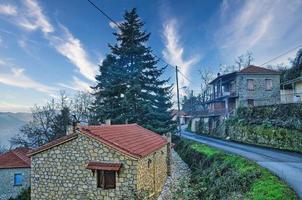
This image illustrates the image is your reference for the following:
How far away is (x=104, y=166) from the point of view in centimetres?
1379

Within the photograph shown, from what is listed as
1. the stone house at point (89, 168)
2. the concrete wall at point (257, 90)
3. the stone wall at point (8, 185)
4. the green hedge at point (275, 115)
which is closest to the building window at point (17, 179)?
the stone wall at point (8, 185)

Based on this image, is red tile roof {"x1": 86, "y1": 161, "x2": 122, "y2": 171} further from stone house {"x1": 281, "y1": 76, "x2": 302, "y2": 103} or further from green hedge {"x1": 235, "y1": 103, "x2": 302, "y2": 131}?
stone house {"x1": 281, "y1": 76, "x2": 302, "y2": 103}

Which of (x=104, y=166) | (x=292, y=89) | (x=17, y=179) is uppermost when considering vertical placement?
(x=292, y=89)

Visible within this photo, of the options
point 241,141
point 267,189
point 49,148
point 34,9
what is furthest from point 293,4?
point 49,148

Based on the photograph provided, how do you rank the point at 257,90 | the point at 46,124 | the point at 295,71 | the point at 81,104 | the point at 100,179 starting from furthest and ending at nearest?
the point at 81,104
the point at 295,71
the point at 46,124
the point at 257,90
the point at 100,179

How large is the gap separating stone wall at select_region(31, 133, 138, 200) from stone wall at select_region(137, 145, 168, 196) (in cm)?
77

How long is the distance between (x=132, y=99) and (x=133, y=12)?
38.5ft

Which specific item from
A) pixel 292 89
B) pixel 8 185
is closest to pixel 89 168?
pixel 8 185

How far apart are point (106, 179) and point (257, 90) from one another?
32507 millimetres

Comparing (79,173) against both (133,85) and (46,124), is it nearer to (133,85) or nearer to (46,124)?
(133,85)

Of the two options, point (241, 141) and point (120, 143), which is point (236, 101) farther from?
point (120, 143)

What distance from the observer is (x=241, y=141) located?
99.0ft

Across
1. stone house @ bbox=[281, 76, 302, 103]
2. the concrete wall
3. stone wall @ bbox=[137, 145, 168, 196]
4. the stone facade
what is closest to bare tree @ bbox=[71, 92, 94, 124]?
the concrete wall

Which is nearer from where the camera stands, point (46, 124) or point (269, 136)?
point (269, 136)
